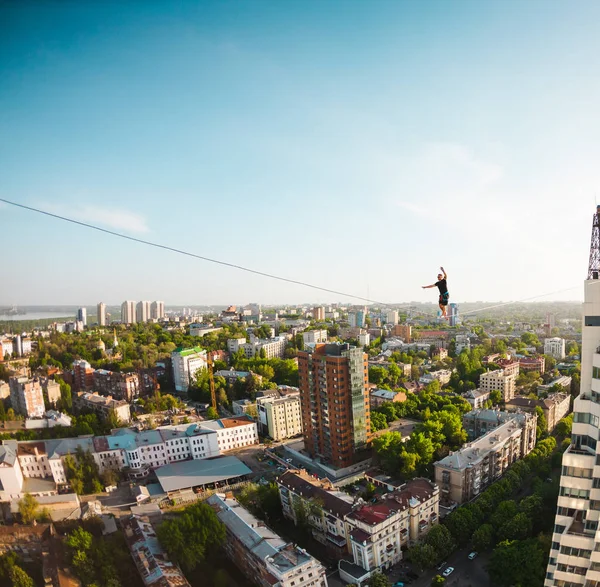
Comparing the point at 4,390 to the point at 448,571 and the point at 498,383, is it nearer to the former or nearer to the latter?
the point at 448,571

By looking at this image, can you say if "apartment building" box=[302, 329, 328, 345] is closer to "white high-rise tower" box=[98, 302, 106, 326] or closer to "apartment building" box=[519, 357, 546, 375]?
"apartment building" box=[519, 357, 546, 375]

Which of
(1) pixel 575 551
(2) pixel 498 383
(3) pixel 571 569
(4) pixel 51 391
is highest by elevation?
(1) pixel 575 551

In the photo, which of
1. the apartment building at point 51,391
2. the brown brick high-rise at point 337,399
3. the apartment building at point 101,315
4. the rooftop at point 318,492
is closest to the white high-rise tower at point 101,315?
the apartment building at point 101,315

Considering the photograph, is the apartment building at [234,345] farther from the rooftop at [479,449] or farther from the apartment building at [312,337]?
the rooftop at [479,449]

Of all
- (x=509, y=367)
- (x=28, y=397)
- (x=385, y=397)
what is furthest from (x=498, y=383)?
(x=28, y=397)

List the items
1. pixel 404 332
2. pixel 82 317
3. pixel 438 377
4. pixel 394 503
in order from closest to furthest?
pixel 394 503
pixel 438 377
pixel 82 317
pixel 404 332

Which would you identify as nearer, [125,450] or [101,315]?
[125,450]

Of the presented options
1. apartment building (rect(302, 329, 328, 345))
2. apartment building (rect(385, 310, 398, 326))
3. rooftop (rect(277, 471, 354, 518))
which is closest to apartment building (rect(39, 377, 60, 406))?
rooftop (rect(277, 471, 354, 518))
